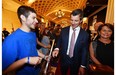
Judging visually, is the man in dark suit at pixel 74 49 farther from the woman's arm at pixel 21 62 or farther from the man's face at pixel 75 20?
the woman's arm at pixel 21 62

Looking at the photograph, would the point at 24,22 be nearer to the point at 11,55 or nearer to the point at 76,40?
the point at 11,55

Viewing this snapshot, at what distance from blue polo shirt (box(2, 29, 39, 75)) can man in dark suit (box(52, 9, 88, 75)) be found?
1066mm

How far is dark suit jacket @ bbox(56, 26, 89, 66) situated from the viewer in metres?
3.35

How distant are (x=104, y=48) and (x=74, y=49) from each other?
1.57ft

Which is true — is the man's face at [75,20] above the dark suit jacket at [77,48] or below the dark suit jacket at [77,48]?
above

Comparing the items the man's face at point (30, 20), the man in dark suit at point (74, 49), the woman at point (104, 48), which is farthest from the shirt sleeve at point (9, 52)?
the woman at point (104, 48)

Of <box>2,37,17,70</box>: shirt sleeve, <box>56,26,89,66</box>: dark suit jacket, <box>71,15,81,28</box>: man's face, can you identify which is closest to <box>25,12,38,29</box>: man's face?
<box>2,37,17,70</box>: shirt sleeve

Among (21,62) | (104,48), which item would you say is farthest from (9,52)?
(104,48)

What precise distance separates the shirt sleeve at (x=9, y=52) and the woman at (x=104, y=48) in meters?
1.55

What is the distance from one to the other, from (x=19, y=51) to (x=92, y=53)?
1510mm

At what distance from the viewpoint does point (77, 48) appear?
3.36 meters

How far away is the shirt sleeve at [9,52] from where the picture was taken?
1.99 meters

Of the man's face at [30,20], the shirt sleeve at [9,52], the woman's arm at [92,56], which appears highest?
the man's face at [30,20]

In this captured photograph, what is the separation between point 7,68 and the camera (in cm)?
201
